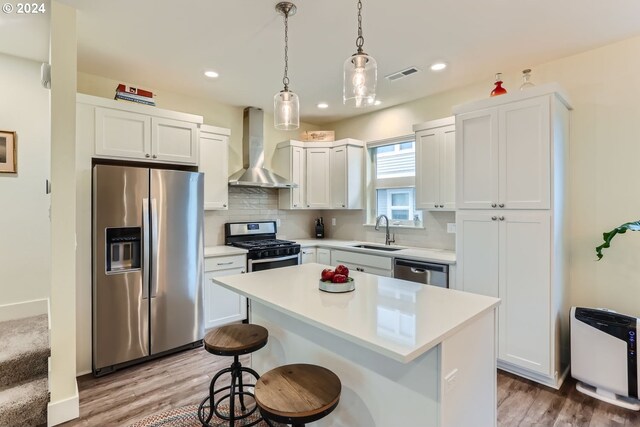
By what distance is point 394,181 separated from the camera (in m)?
4.36

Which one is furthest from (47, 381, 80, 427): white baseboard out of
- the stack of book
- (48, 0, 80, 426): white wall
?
the stack of book

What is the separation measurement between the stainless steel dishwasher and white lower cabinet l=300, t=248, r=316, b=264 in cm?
128

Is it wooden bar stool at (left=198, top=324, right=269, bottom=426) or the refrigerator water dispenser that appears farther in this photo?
the refrigerator water dispenser

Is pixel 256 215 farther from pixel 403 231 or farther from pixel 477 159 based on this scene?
pixel 477 159

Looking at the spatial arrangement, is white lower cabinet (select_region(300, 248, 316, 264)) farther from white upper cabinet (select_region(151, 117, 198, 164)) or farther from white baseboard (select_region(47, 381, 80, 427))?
white baseboard (select_region(47, 381, 80, 427))

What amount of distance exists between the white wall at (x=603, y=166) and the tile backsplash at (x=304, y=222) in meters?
1.20

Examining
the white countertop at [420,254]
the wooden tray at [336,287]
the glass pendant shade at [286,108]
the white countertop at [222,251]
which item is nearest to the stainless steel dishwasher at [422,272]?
the white countertop at [420,254]

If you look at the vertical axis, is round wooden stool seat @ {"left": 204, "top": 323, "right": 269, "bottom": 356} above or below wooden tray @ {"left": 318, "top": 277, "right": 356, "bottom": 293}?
below

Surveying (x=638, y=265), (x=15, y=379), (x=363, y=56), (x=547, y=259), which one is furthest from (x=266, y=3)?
(x=638, y=265)

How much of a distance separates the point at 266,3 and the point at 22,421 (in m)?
3.20

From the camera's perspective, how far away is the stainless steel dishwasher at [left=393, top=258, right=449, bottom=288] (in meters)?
3.12

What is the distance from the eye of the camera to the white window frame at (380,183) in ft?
13.6

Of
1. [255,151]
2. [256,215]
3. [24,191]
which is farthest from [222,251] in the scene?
[24,191]

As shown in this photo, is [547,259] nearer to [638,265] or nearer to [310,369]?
[638,265]
